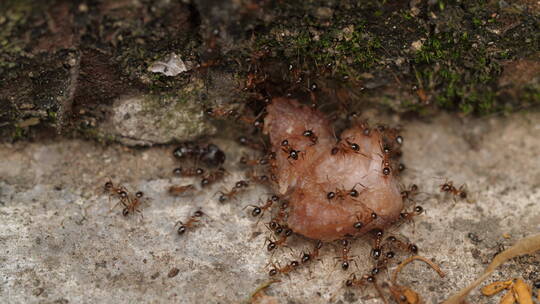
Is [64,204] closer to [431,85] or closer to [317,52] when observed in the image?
[317,52]

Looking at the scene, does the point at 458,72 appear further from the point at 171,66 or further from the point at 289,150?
the point at 171,66

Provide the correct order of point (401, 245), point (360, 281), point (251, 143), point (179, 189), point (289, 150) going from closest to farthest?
point (360, 281) < point (401, 245) < point (289, 150) < point (179, 189) < point (251, 143)

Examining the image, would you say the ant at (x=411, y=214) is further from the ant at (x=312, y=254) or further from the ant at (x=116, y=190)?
the ant at (x=116, y=190)

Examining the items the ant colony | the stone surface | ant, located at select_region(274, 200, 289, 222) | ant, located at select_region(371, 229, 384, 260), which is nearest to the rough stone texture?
the stone surface

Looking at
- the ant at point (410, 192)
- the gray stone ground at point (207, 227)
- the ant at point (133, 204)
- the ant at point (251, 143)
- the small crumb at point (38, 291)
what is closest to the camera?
the small crumb at point (38, 291)

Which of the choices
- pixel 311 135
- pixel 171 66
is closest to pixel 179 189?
pixel 171 66

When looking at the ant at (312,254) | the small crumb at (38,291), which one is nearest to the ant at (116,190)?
the small crumb at (38,291)
